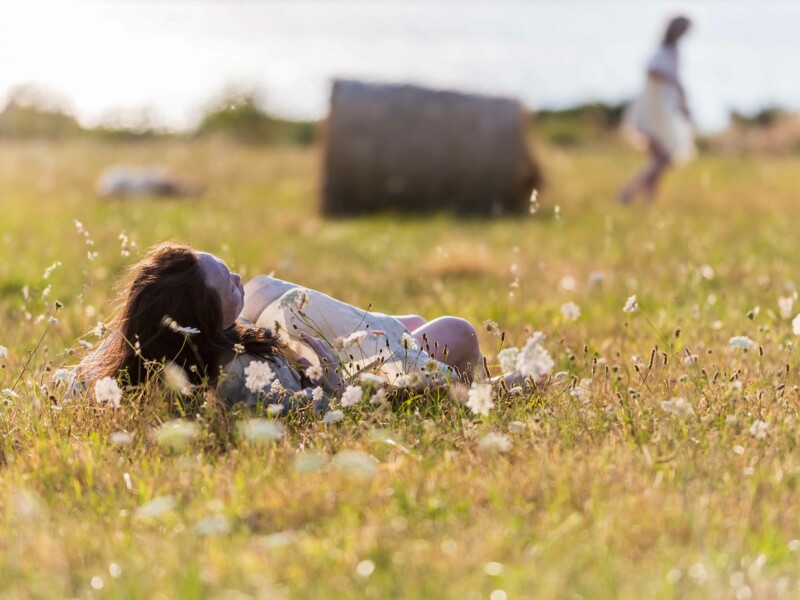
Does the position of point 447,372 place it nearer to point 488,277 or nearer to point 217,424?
point 217,424

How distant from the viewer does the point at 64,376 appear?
326 centimetres

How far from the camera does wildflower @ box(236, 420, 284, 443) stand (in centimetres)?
259

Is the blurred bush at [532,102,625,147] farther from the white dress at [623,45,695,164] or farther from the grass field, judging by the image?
the grass field

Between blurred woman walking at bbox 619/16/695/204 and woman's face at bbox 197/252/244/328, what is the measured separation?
766 centimetres

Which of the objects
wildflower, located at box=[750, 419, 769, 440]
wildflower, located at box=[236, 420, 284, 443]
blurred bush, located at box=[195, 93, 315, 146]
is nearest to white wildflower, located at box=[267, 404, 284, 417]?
wildflower, located at box=[236, 420, 284, 443]

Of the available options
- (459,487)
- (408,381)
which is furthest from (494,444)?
(408,381)

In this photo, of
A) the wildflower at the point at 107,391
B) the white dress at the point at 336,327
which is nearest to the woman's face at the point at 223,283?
the white dress at the point at 336,327

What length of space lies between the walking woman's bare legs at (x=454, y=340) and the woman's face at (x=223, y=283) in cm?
62

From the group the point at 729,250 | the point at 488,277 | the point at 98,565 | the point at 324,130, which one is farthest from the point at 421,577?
the point at 324,130

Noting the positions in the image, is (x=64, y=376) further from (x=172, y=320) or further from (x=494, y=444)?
(x=494, y=444)

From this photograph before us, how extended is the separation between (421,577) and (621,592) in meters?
0.36

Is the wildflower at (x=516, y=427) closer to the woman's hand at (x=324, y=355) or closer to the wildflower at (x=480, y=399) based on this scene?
the wildflower at (x=480, y=399)

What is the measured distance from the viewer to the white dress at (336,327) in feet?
10.7

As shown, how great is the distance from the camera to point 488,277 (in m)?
6.21
